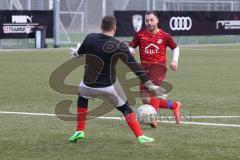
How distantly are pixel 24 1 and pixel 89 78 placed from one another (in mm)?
31758

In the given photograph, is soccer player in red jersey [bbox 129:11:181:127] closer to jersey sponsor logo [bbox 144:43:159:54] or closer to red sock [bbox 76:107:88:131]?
jersey sponsor logo [bbox 144:43:159:54]

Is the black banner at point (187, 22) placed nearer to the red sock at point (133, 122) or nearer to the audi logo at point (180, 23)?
the audi logo at point (180, 23)

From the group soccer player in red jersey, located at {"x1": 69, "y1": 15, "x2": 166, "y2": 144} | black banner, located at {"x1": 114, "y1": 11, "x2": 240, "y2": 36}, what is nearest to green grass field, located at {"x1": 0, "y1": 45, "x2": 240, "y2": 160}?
soccer player in red jersey, located at {"x1": 69, "y1": 15, "x2": 166, "y2": 144}

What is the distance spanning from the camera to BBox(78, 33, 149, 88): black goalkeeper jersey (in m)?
8.88

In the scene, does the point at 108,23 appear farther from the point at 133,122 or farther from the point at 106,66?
the point at 133,122

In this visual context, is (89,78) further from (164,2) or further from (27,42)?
(164,2)

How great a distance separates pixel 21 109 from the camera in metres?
12.7

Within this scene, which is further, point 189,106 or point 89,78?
point 189,106

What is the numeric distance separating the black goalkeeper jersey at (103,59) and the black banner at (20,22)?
2755 centimetres

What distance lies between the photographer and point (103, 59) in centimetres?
893

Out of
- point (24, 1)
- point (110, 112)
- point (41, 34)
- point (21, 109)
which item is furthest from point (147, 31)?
point (24, 1)

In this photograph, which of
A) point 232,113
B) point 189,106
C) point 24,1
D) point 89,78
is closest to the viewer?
point 89,78

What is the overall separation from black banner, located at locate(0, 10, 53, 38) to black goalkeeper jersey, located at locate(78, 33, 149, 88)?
90.4 ft

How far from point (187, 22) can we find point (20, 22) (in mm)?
11075
